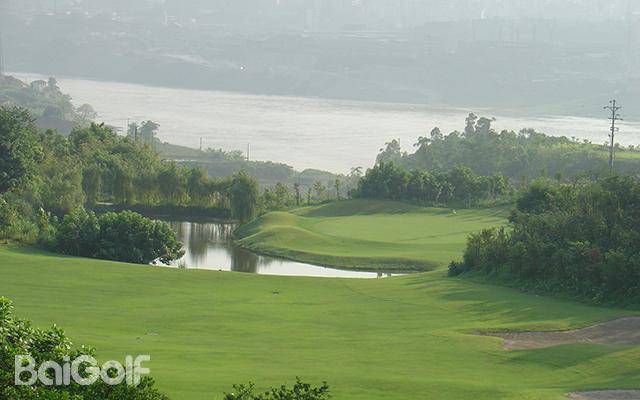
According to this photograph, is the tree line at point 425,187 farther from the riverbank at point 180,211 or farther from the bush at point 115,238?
the bush at point 115,238

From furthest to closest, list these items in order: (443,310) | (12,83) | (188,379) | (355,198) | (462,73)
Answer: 1. (462,73)
2. (12,83)
3. (355,198)
4. (443,310)
5. (188,379)

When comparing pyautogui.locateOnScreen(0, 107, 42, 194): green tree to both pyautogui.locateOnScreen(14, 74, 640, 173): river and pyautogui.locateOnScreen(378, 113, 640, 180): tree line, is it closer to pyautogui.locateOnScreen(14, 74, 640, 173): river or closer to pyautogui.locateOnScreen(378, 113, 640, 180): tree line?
pyautogui.locateOnScreen(378, 113, 640, 180): tree line

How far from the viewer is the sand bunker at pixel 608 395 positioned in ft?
60.2

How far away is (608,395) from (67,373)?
8.56 meters

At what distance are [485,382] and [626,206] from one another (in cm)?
1305

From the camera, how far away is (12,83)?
5276 inches

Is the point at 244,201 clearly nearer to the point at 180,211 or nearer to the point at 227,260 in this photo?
the point at 180,211

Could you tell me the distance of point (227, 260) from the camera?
4169 centimetres

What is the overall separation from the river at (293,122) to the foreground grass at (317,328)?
67.3 m

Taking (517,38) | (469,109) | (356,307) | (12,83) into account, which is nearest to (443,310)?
(356,307)

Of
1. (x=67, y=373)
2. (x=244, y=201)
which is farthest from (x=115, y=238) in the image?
(x=67, y=373)

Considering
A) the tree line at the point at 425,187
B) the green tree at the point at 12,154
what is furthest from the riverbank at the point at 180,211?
the green tree at the point at 12,154

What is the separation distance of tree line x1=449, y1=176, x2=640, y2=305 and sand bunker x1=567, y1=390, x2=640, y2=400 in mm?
8681

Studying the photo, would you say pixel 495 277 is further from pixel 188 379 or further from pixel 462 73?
pixel 462 73
